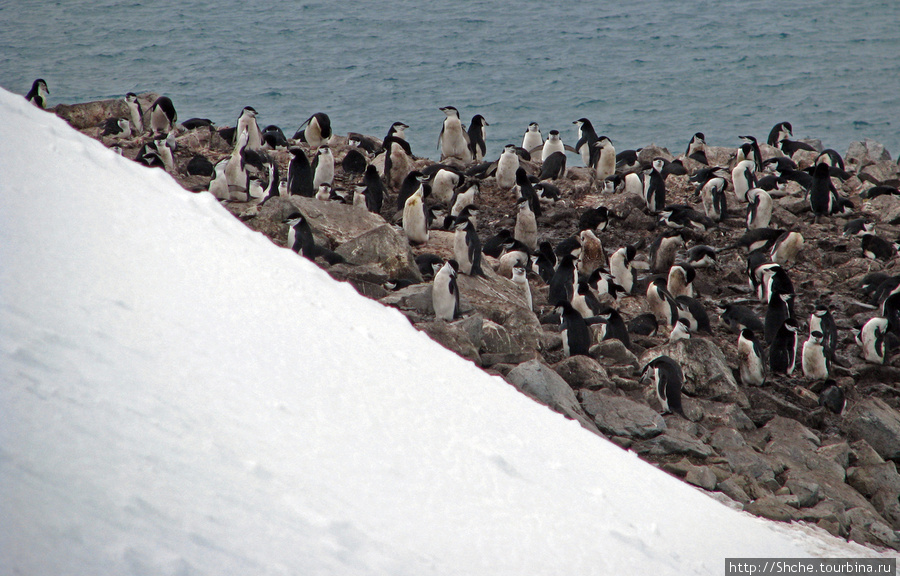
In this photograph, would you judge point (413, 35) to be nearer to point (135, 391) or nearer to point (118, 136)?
point (118, 136)

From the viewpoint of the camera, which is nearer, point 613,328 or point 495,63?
point 613,328

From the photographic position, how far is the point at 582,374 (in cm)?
586

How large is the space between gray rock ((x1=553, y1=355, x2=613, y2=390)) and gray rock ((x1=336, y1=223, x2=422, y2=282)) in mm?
1940

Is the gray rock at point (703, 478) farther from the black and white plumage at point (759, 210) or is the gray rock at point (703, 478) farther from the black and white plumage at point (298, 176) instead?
the black and white plumage at point (759, 210)

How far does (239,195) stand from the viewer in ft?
30.6

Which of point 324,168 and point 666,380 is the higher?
point 324,168

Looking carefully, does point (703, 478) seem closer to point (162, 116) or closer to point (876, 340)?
point (876, 340)

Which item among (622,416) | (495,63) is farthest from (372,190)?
(495,63)

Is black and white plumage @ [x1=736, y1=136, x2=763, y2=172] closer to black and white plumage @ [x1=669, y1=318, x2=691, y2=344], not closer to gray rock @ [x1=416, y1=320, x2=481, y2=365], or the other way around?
black and white plumage @ [x1=669, y1=318, x2=691, y2=344]

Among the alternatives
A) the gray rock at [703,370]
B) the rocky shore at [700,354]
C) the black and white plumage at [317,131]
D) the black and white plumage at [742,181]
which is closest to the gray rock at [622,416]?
the rocky shore at [700,354]

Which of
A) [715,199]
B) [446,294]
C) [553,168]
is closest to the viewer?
[446,294]

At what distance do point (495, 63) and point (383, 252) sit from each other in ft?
112

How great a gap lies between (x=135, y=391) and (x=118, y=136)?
1156 centimetres

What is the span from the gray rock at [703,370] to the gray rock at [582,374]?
2.61ft
